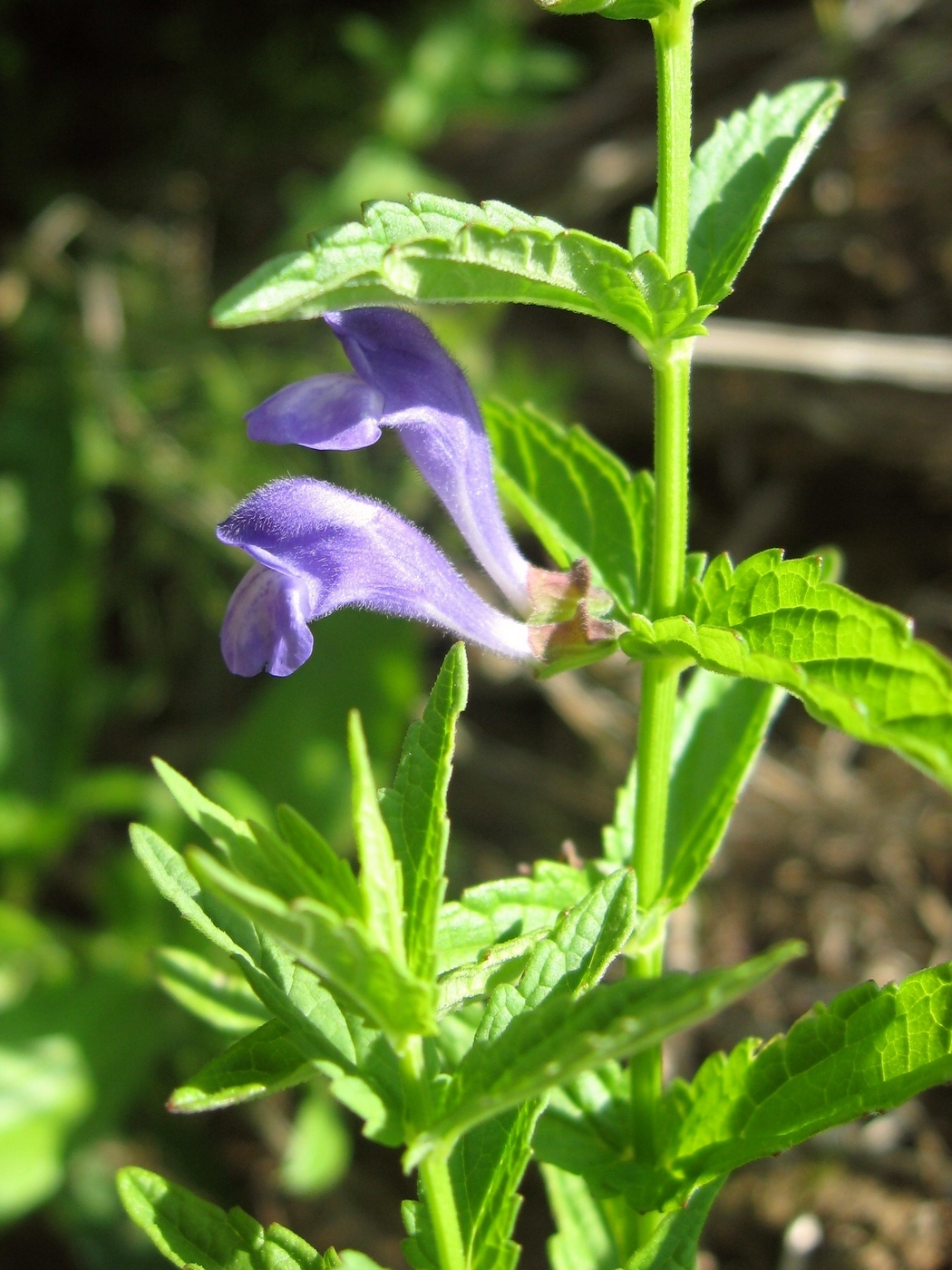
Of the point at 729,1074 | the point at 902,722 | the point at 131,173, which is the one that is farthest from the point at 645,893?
the point at 131,173

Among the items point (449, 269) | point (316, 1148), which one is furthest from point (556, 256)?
point (316, 1148)

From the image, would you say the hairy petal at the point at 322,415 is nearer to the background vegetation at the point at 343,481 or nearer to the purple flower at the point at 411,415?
the purple flower at the point at 411,415

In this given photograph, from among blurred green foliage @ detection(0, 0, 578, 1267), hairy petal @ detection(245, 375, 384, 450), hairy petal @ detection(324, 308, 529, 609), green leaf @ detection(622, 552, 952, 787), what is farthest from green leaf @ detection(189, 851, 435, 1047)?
blurred green foliage @ detection(0, 0, 578, 1267)

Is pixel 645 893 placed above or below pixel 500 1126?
above

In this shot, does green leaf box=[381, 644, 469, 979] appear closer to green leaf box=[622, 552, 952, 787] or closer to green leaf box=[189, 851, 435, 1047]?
green leaf box=[189, 851, 435, 1047]

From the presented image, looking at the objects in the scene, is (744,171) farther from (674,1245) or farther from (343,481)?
(343,481)

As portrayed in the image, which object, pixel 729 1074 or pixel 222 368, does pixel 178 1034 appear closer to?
pixel 222 368
